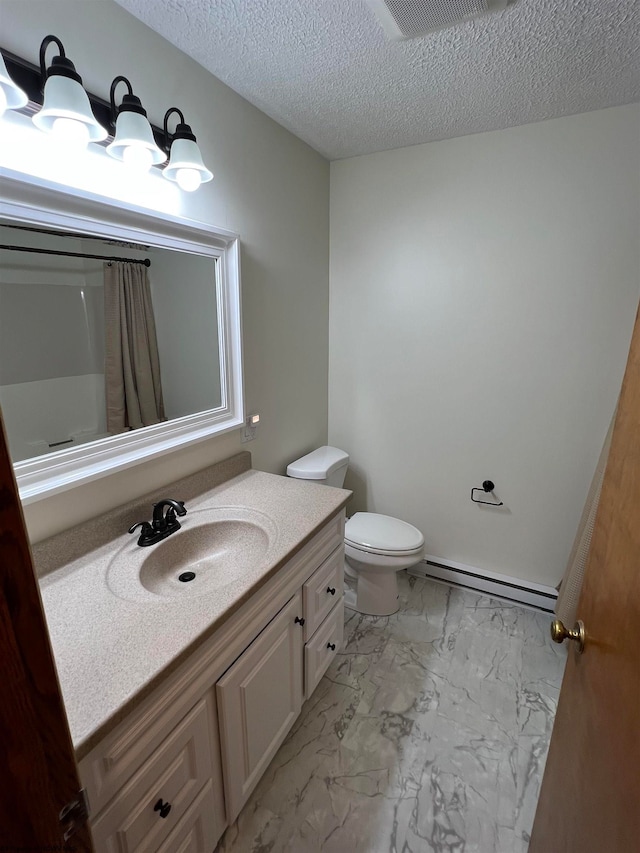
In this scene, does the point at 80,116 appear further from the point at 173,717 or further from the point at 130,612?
the point at 173,717

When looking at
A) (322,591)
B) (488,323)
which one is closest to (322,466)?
(322,591)

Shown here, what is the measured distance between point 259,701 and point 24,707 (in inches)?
37.3

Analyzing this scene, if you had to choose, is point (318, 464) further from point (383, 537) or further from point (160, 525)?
point (160, 525)

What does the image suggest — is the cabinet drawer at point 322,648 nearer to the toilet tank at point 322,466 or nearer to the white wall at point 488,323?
the toilet tank at point 322,466

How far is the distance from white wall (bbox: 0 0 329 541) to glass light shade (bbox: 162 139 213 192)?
12cm

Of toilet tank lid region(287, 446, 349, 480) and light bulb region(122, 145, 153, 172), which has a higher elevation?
light bulb region(122, 145, 153, 172)

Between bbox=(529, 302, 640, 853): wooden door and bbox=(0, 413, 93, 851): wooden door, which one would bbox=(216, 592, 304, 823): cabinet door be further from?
bbox=(529, 302, 640, 853): wooden door

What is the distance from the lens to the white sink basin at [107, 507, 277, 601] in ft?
3.75

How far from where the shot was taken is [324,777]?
4.67 feet

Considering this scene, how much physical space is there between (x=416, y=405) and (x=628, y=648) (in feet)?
5.85

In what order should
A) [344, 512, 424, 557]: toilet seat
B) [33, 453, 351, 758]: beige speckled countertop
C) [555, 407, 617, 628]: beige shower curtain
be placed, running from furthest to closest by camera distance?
1. [344, 512, 424, 557]: toilet seat
2. [555, 407, 617, 628]: beige shower curtain
3. [33, 453, 351, 758]: beige speckled countertop

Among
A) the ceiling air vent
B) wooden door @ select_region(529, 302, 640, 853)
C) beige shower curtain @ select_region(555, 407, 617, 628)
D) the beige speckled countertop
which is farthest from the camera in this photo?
beige shower curtain @ select_region(555, 407, 617, 628)

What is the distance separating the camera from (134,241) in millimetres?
1276

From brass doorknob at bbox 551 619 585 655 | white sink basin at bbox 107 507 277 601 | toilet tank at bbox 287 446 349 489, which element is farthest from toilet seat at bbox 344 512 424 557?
brass doorknob at bbox 551 619 585 655
